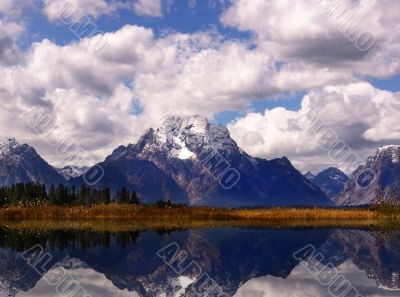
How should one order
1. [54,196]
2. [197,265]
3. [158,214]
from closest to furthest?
[197,265] → [158,214] → [54,196]

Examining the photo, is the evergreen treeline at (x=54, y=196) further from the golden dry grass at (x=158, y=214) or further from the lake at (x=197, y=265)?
the lake at (x=197, y=265)

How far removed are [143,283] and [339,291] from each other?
1352cm

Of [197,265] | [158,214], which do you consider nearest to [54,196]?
[158,214]

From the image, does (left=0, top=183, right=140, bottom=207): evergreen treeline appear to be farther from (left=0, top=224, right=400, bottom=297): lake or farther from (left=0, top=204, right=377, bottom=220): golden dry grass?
(left=0, top=224, right=400, bottom=297): lake

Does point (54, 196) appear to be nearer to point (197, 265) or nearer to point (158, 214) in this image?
point (158, 214)

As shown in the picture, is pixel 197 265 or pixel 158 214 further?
pixel 158 214

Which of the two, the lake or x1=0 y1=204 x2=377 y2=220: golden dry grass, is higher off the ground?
x1=0 y1=204 x2=377 y2=220: golden dry grass

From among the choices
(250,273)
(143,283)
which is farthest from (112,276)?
(250,273)

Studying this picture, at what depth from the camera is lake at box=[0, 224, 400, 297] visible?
116 ft

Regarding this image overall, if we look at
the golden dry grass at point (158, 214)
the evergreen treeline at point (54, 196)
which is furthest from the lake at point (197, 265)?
the evergreen treeline at point (54, 196)

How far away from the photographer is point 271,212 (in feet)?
433

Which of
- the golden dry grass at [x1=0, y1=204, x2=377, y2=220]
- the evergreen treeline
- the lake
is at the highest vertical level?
the evergreen treeline

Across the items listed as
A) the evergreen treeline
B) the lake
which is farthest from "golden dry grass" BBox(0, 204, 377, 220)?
the lake

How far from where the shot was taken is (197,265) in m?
47.6
